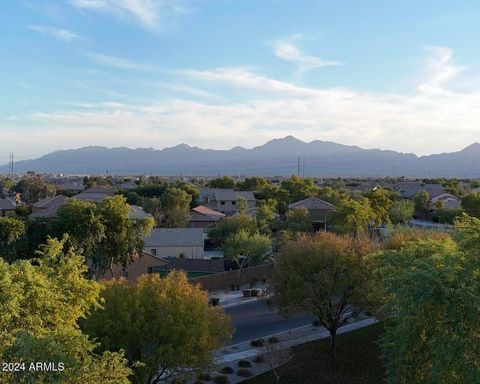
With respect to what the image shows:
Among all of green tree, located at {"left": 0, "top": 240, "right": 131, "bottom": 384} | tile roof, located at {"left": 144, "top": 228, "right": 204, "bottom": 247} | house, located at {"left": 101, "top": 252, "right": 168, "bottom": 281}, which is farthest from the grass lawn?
tile roof, located at {"left": 144, "top": 228, "right": 204, "bottom": 247}

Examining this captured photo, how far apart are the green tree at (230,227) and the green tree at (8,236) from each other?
22.0 m

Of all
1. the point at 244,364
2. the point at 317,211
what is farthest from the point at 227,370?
the point at 317,211

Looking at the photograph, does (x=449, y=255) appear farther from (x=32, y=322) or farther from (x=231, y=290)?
(x=231, y=290)

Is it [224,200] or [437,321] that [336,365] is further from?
[224,200]

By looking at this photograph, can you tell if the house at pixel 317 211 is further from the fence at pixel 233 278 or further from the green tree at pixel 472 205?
the fence at pixel 233 278

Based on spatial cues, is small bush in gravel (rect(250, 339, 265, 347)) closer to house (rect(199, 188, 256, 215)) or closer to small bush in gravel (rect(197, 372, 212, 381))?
small bush in gravel (rect(197, 372, 212, 381))

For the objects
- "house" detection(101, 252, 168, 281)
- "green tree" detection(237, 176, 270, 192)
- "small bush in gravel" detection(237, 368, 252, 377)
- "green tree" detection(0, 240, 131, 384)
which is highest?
"green tree" detection(0, 240, 131, 384)

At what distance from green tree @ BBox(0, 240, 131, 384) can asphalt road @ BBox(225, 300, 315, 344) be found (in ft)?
50.4

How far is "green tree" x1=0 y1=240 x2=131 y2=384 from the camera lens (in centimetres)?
877

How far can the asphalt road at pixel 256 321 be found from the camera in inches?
1077

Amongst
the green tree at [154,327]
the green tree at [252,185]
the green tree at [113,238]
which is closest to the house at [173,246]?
the green tree at [113,238]

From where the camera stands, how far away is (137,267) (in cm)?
3662

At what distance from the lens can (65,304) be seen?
11656 millimetres

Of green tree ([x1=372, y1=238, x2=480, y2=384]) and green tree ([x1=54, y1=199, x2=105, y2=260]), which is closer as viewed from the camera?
green tree ([x1=372, y1=238, x2=480, y2=384])
